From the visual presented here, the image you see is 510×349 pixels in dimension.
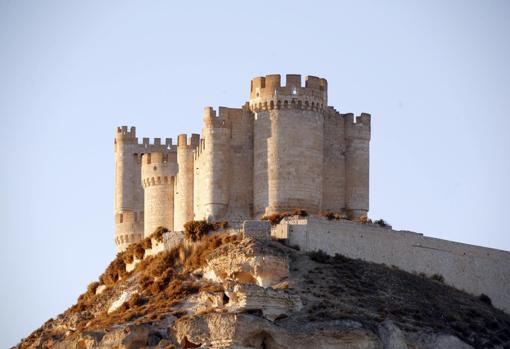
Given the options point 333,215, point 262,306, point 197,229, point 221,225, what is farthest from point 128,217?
point 262,306

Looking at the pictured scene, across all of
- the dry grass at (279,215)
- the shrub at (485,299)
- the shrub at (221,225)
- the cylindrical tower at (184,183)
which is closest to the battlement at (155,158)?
the cylindrical tower at (184,183)

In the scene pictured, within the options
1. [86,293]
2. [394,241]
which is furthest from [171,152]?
[394,241]

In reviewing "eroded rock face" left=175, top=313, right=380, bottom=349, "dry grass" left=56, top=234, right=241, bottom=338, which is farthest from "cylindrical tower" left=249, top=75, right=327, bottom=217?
"eroded rock face" left=175, top=313, right=380, bottom=349

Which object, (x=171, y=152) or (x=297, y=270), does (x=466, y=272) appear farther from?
(x=171, y=152)

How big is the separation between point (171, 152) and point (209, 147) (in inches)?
398

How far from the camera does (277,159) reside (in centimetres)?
9069

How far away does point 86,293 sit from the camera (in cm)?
9562

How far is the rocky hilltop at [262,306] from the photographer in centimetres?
7756

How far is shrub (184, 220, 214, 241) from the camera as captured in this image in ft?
293

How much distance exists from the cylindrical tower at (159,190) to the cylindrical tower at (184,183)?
6.44ft

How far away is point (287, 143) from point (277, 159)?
855mm

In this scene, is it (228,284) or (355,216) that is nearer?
(228,284)

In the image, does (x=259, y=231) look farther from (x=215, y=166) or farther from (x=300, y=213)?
(x=215, y=166)

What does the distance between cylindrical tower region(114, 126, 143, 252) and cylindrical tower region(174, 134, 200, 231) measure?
6.62 m
